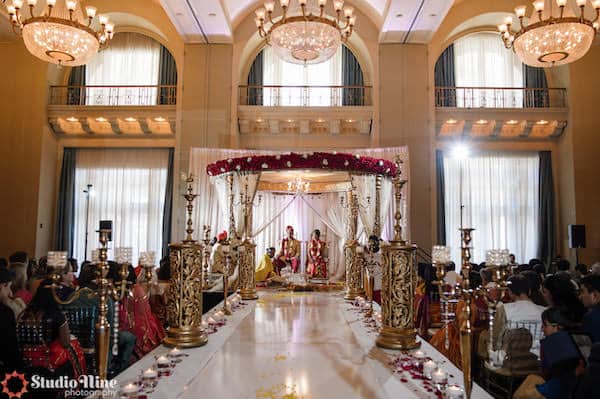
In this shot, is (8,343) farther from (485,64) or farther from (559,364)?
(485,64)

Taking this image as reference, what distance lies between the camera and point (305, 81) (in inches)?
530

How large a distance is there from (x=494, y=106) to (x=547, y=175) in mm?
2530

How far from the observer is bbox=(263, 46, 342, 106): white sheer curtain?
→ 13.3 meters

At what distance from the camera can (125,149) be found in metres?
13.2

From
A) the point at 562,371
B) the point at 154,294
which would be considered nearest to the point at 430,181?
the point at 154,294

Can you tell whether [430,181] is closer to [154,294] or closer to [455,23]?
[455,23]

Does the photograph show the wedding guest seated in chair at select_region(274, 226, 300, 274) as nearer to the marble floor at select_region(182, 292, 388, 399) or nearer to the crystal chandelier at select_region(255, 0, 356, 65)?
the marble floor at select_region(182, 292, 388, 399)

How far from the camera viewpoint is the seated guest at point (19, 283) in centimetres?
486

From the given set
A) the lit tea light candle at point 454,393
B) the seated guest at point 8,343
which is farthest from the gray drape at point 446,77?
the seated guest at point 8,343

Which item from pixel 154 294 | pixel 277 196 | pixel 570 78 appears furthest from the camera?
pixel 570 78

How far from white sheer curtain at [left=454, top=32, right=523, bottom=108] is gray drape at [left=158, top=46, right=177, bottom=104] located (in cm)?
866

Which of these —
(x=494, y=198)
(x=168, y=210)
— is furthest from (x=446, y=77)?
(x=168, y=210)

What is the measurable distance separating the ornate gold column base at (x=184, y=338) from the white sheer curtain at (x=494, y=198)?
1015cm

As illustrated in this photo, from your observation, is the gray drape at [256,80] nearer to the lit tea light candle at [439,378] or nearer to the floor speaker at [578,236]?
the floor speaker at [578,236]
